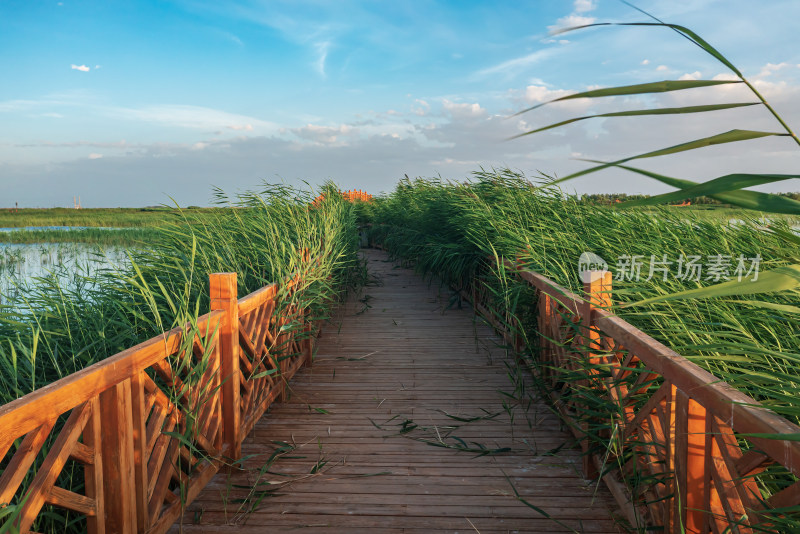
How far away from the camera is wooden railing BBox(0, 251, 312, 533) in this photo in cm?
146

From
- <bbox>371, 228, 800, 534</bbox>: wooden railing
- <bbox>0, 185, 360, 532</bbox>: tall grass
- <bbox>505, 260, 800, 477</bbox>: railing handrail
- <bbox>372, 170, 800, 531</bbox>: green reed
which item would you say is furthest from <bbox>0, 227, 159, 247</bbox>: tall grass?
<bbox>505, 260, 800, 477</bbox>: railing handrail

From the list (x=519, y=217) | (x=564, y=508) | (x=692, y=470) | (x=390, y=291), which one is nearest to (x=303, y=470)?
(x=564, y=508)

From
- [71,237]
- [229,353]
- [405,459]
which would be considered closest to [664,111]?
[229,353]

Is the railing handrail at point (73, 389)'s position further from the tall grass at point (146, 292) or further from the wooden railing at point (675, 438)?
the wooden railing at point (675, 438)

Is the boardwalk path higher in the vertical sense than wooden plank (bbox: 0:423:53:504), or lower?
lower

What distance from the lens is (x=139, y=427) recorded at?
198cm

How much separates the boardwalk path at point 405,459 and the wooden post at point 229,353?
0.22 metres

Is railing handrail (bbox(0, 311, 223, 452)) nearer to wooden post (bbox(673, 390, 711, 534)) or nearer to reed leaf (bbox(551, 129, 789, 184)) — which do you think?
reed leaf (bbox(551, 129, 789, 184))

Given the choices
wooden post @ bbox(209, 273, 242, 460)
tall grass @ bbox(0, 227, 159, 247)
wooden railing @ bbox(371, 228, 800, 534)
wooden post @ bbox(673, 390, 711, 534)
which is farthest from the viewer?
tall grass @ bbox(0, 227, 159, 247)

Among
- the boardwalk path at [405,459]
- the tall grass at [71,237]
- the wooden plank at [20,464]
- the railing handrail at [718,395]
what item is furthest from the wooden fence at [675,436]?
the tall grass at [71,237]

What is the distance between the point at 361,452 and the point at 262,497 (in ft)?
2.37

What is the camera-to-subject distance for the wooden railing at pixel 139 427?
1.46 metres

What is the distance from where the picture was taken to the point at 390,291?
8055 millimetres

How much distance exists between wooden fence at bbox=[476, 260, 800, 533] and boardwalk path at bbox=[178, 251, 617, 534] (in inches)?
12.7
